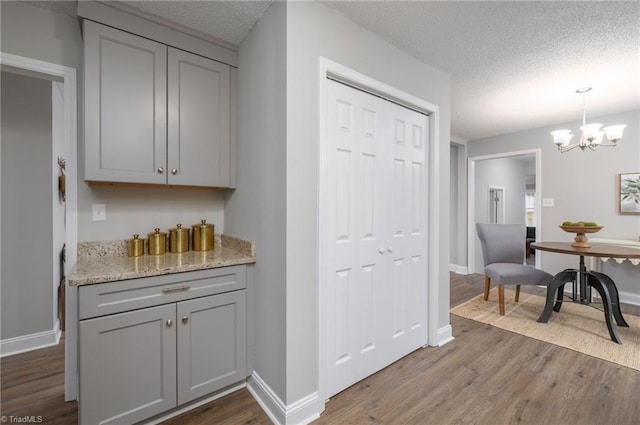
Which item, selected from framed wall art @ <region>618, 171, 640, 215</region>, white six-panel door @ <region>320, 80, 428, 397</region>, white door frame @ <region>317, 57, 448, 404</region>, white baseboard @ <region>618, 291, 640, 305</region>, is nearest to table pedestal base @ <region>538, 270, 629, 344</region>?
white baseboard @ <region>618, 291, 640, 305</region>

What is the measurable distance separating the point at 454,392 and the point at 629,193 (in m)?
3.75

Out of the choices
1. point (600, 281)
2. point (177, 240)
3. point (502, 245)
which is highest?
point (177, 240)

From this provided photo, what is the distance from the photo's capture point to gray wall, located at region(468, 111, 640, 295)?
11.5ft

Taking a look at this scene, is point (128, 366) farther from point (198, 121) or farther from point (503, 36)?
point (503, 36)

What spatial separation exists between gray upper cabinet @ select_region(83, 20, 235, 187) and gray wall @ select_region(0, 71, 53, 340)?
53.2 inches

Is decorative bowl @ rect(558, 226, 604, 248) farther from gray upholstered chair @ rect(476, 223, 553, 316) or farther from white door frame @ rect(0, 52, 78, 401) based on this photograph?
white door frame @ rect(0, 52, 78, 401)

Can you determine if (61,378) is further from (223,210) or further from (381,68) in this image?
(381,68)

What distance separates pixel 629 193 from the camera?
3.46 m

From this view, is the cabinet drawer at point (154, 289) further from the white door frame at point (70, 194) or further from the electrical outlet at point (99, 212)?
the electrical outlet at point (99, 212)

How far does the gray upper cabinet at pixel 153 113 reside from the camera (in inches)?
62.7

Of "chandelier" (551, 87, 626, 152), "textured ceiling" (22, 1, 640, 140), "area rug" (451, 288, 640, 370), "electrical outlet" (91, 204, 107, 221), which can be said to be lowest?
"area rug" (451, 288, 640, 370)

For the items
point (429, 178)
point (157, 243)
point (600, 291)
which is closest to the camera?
point (157, 243)

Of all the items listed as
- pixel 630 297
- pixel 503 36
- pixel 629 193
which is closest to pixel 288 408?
pixel 503 36

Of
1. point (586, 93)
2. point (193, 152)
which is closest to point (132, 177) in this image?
point (193, 152)
